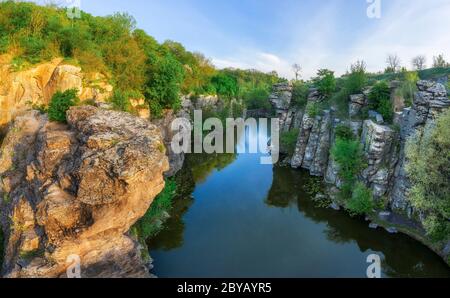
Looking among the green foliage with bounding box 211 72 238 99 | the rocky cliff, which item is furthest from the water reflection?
the green foliage with bounding box 211 72 238 99

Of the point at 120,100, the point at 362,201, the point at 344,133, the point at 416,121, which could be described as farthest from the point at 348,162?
the point at 120,100

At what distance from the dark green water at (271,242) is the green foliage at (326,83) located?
46.5 feet

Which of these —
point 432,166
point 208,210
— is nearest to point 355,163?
point 432,166

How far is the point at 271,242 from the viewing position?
19.5m

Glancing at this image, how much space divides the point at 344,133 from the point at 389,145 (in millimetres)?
5108

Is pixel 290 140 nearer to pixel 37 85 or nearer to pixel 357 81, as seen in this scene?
pixel 357 81

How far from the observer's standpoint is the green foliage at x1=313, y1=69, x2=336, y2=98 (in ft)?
114

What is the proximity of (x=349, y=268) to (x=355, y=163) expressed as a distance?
9.85 meters

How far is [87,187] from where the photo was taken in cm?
1270

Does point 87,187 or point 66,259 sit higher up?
point 87,187

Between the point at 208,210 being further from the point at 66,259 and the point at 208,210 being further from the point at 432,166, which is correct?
the point at 432,166

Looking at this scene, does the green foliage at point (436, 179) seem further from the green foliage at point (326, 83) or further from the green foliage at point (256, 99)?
the green foliage at point (256, 99)

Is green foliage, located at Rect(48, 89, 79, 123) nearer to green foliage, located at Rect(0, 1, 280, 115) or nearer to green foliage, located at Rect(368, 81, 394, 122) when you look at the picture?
green foliage, located at Rect(0, 1, 280, 115)

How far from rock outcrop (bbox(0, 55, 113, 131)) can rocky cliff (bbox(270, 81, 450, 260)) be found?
22.2 meters
